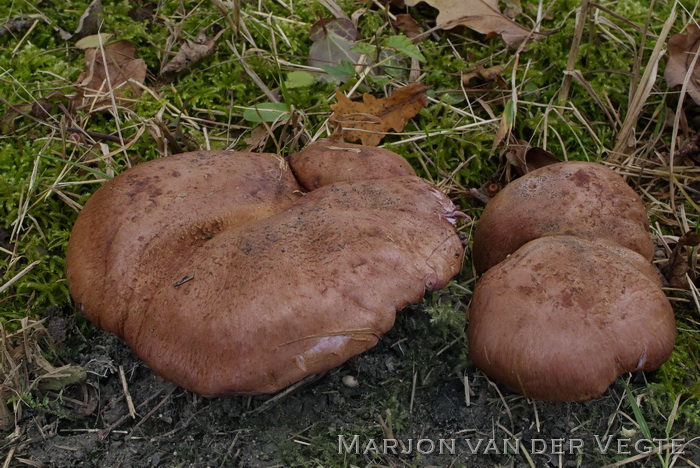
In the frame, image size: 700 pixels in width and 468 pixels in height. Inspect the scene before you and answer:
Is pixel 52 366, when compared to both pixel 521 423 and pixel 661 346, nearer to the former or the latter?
pixel 521 423

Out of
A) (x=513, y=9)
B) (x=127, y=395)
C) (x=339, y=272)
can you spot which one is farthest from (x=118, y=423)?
(x=513, y=9)

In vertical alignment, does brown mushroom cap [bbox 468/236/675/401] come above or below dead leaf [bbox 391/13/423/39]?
below

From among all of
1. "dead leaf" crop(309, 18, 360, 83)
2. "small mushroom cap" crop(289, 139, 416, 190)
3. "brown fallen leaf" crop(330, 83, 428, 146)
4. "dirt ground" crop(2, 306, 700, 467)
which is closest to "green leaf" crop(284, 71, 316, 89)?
"dead leaf" crop(309, 18, 360, 83)

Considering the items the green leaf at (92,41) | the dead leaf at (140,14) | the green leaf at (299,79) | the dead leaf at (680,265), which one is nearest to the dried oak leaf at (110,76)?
the green leaf at (92,41)

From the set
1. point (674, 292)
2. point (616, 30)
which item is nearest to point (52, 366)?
point (674, 292)

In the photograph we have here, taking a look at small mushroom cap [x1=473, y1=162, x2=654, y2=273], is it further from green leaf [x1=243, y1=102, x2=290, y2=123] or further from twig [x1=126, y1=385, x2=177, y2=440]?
twig [x1=126, y1=385, x2=177, y2=440]

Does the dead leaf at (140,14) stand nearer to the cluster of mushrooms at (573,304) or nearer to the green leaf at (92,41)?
the green leaf at (92,41)
